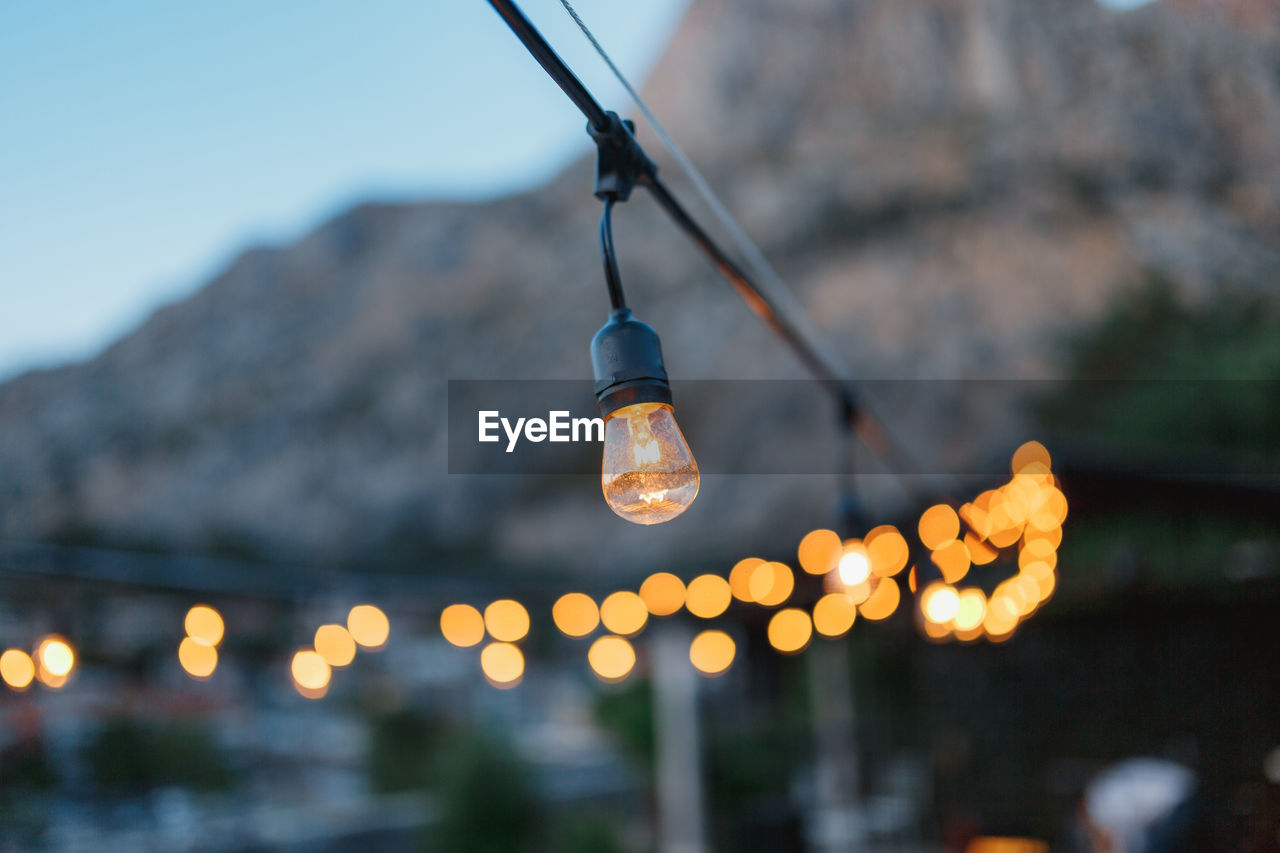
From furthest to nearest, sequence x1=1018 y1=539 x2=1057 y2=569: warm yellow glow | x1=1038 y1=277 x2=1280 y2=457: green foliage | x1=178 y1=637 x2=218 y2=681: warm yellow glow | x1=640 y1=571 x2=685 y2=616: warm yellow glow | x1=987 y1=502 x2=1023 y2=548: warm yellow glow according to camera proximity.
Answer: x1=1038 y1=277 x2=1280 y2=457: green foliage < x1=1018 y1=539 x2=1057 y2=569: warm yellow glow < x1=987 y1=502 x2=1023 y2=548: warm yellow glow < x1=640 y1=571 x2=685 y2=616: warm yellow glow < x1=178 y1=637 x2=218 y2=681: warm yellow glow

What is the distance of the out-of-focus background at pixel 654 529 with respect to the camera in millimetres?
3973

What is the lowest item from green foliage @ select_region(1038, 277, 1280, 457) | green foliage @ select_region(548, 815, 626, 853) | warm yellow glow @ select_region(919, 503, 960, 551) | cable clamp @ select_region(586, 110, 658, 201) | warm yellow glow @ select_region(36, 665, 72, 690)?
green foliage @ select_region(548, 815, 626, 853)

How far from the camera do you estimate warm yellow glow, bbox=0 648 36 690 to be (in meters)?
3.45

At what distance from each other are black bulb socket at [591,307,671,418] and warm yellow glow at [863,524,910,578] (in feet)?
13.2

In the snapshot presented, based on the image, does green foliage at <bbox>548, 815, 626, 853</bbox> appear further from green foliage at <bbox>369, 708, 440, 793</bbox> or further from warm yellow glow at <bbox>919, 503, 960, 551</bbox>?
green foliage at <bbox>369, 708, 440, 793</bbox>

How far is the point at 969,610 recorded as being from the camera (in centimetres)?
436

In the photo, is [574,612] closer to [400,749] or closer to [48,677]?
[48,677]

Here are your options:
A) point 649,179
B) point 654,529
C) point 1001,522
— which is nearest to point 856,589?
point 649,179

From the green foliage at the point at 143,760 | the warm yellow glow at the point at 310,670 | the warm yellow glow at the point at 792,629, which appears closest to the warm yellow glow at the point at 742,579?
the warm yellow glow at the point at 792,629

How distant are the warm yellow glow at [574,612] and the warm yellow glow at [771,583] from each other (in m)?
1.01

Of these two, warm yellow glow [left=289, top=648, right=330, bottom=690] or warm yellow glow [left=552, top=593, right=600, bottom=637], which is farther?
warm yellow glow [left=289, top=648, right=330, bottom=690]

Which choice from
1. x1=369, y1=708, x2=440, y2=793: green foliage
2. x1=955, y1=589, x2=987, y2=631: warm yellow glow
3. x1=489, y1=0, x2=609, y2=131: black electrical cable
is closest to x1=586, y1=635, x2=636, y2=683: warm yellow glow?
x1=955, y1=589, x2=987, y2=631: warm yellow glow

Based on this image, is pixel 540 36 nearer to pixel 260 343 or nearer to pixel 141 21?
pixel 141 21

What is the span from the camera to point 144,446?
1331 centimetres
